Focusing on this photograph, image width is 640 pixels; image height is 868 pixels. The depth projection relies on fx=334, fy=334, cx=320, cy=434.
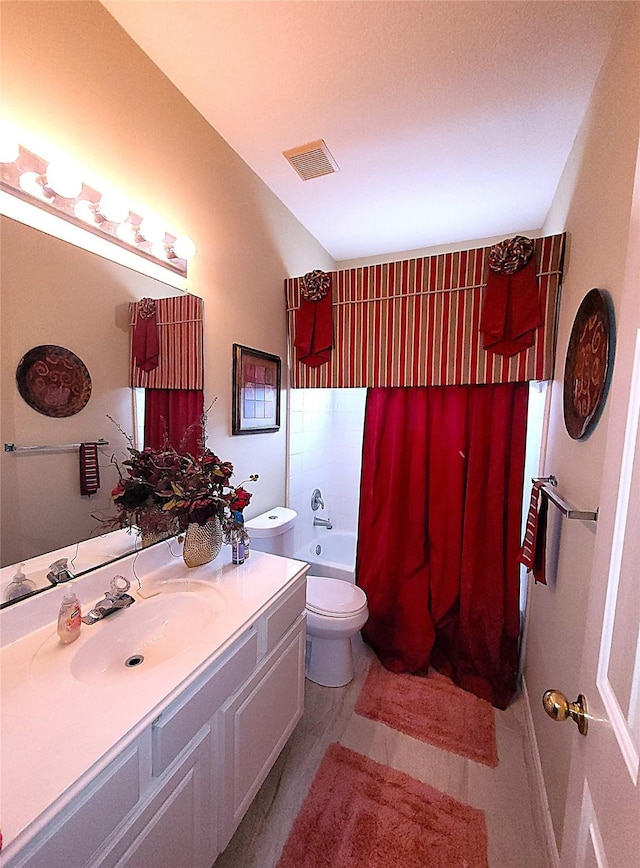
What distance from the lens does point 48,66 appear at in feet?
3.24

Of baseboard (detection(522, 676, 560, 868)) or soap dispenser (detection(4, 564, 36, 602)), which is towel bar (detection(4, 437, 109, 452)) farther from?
baseboard (detection(522, 676, 560, 868))

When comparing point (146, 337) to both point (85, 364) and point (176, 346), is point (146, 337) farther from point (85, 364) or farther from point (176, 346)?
point (85, 364)

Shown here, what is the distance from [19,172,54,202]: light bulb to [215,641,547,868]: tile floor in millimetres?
2165

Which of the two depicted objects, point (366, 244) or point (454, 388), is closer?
point (454, 388)

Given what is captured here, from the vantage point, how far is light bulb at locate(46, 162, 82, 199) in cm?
98

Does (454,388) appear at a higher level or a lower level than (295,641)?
higher

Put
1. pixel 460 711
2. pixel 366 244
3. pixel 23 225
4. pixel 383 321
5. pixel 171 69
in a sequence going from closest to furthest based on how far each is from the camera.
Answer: pixel 23 225 < pixel 171 69 < pixel 460 711 < pixel 383 321 < pixel 366 244

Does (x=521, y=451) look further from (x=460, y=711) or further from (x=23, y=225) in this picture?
(x=23, y=225)

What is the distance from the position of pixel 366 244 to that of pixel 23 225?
222 centimetres

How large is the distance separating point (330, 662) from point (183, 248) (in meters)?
2.16

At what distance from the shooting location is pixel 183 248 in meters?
1.40

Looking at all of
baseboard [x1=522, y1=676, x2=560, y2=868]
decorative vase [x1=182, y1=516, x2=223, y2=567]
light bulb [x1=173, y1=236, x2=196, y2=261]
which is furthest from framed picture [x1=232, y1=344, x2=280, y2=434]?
baseboard [x1=522, y1=676, x2=560, y2=868]

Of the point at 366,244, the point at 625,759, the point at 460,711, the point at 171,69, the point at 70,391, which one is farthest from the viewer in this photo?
the point at 366,244

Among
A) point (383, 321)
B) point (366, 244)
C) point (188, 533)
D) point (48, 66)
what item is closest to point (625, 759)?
point (188, 533)
